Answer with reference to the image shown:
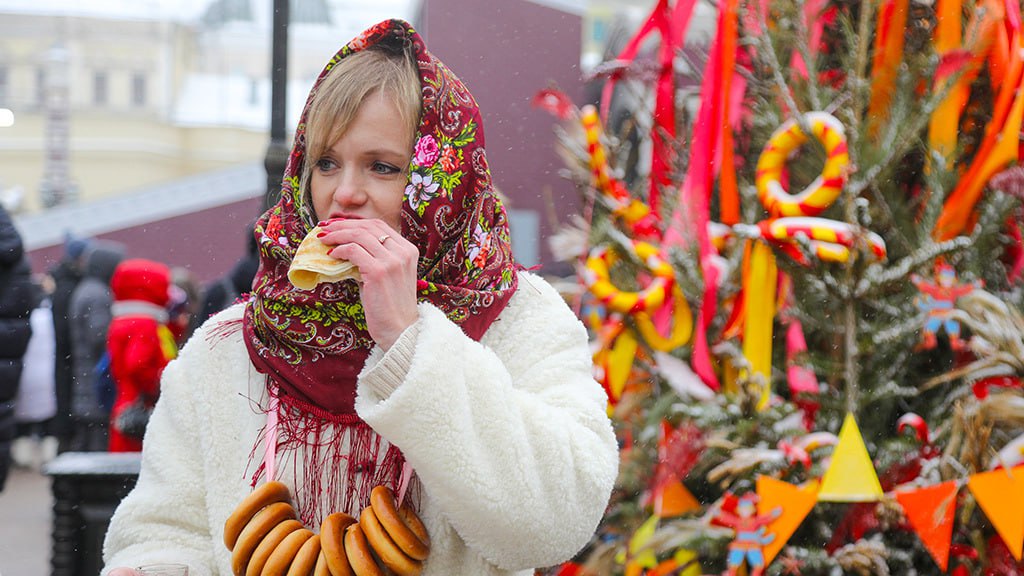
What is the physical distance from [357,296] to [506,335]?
0.26 metres

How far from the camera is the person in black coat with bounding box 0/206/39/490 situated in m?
4.68

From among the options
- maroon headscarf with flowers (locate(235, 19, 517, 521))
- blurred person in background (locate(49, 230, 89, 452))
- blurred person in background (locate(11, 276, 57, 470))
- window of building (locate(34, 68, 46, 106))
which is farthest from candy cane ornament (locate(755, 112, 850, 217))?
window of building (locate(34, 68, 46, 106))

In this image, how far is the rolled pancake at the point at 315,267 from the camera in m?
1.68

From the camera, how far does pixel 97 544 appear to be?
11.9ft

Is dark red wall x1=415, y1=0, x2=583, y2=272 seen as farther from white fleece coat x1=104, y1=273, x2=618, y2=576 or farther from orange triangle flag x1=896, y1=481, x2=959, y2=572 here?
white fleece coat x1=104, y1=273, x2=618, y2=576

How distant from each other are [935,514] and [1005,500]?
171 millimetres

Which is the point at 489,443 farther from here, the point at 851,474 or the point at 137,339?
the point at 137,339

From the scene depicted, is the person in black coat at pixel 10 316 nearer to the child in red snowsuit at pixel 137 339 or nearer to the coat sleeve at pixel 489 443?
the child in red snowsuit at pixel 137 339

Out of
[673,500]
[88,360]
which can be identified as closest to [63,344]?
[88,360]

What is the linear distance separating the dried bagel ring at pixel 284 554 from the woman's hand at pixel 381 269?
33 centimetres

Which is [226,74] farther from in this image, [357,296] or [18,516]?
[357,296]

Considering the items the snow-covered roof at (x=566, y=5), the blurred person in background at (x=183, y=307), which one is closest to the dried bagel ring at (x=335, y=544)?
the blurred person in background at (x=183, y=307)

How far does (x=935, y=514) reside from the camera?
9.82 feet

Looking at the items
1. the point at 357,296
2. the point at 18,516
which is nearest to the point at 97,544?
the point at 357,296
